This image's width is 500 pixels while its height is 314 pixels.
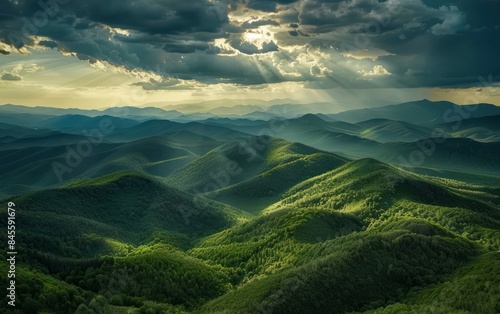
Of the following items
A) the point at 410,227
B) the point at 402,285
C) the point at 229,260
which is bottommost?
the point at 229,260

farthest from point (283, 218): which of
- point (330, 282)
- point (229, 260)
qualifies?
point (330, 282)

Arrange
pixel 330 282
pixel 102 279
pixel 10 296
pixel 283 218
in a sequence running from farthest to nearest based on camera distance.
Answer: pixel 283 218 < pixel 102 279 < pixel 330 282 < pixel 10 296

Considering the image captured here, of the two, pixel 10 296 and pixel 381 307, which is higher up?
pixel 10 296

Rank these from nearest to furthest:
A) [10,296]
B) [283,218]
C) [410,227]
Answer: [10,296] → [410,227] → [283,218]

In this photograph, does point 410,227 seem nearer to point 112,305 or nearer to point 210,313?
point 210,313

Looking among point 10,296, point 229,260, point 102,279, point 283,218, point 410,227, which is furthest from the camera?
A: point 283,218

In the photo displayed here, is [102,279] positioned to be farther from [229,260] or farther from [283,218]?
[283,218]

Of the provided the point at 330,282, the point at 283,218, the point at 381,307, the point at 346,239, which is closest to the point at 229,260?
the point at 283,218

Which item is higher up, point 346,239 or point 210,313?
point 346,239

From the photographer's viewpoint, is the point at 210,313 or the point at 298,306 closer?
the point at 298,306
